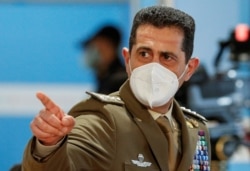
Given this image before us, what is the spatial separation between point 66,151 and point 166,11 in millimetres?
497

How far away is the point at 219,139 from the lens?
3293mm

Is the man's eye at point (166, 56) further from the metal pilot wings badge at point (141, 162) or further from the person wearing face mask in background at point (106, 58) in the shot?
the person wearing face mask in background at point (106, 58)

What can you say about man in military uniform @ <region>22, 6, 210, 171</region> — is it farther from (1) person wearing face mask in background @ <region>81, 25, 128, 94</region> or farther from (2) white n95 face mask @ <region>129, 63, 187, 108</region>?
(1) person wearing face mask in background @ <region>81, 25, 128, 94</region>

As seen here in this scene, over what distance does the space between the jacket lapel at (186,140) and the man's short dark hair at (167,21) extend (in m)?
0.18

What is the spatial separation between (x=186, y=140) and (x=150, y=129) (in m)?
0.14

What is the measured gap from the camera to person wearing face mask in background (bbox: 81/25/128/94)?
372cm

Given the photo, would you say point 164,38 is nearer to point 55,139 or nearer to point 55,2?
point 55,139

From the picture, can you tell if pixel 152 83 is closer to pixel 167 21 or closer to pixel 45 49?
pixel 167 21

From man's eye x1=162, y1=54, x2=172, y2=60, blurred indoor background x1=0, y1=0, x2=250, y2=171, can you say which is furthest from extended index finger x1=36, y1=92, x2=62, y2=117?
blurred indoor background x1=0, y1=0, x2=250, y2=171

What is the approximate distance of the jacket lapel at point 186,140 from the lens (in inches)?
74.9

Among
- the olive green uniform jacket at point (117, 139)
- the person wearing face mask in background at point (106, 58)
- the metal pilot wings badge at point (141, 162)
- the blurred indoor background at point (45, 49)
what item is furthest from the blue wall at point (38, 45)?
the metal pilot wings badge at point (141, 162)

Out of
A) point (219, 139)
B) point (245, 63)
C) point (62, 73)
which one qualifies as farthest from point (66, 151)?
point (62, 73)

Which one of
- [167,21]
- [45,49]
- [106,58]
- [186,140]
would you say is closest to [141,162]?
[186,140]

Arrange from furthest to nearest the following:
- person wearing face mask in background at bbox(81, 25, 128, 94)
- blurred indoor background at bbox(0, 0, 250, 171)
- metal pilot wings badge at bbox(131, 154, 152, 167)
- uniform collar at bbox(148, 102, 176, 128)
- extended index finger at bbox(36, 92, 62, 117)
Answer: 1. blurred indoor background at bbox(0, 0, 250, 171)
2. person wearing face mask in background at bbox(81, 25, 128, 94)
3. uniform collar at bbox(148, 102, 176, 128)
4. metal pilot wings badge at bbox(131, 154, 152, 167)
5. extended index finger at bbox(36, 92, 62, 117)
